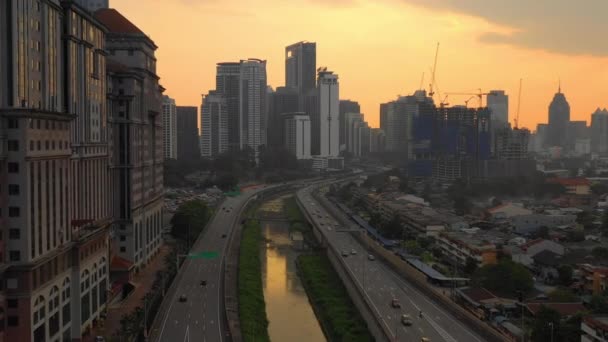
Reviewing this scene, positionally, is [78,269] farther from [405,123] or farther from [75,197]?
[405,123]

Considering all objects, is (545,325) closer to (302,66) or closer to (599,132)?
(302,66)

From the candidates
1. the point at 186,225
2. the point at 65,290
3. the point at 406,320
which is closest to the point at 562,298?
the point at 406,320

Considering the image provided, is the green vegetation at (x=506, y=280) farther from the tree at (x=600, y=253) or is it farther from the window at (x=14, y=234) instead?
the window at (x=14, y=234)

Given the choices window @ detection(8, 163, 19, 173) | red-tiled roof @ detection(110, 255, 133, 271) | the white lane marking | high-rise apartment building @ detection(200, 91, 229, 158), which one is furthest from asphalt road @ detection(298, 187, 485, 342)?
high-rise apartment building @ detection(200, 91, 229, 158)

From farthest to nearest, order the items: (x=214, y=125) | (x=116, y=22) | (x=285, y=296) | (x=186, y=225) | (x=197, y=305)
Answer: (x=214, y=125), (x=186, y=225), (x=116, y=22), (x=285, y=296), (x=197, y=305)

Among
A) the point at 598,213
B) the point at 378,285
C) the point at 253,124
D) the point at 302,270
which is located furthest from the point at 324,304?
the point at 253,124

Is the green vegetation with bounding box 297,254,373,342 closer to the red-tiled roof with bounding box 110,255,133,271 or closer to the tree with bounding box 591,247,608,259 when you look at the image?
the red-tiled roof with bounding box 110,255,133,271
